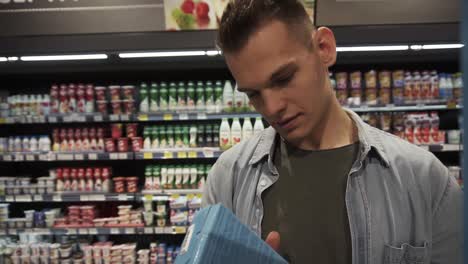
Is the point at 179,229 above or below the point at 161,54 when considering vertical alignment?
below

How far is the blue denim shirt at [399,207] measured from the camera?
0.93 m

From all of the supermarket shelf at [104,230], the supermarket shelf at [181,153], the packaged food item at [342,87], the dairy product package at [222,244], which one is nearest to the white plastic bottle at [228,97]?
the supermarket shelf at [181,153]

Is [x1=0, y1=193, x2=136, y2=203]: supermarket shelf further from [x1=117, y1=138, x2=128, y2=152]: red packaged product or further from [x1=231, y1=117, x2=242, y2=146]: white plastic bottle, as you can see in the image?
[x1=231, y1=117, x2=242, y2=146]: white plastic bottle

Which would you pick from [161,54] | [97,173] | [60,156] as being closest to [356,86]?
[161,54]

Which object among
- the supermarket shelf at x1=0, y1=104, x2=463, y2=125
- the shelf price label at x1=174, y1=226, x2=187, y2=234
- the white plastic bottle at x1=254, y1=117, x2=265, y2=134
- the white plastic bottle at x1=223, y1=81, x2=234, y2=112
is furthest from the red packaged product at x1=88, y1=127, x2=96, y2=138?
the white plastic bottle at x1=254, y1=117, x2=265, y2=134

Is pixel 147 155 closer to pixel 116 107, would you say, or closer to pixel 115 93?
pixel 116 107

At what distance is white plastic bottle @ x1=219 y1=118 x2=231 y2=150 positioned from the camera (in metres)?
3.29

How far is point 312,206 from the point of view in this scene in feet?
3.13

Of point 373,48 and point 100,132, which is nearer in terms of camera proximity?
point 373,48

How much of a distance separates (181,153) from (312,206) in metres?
2.46

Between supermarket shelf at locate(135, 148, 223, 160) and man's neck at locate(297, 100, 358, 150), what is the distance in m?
2.26

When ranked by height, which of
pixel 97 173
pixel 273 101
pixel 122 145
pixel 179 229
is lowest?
pixel 179 229

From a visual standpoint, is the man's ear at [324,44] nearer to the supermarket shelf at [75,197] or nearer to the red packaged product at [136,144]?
the red packaged product at [136,144]

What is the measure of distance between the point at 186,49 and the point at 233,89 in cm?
72
